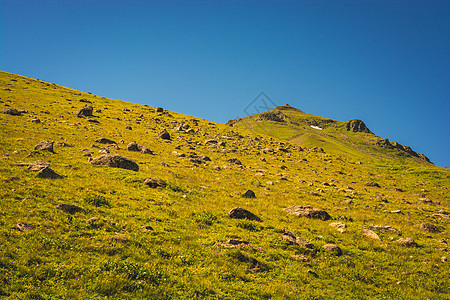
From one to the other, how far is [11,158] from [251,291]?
26.3 m

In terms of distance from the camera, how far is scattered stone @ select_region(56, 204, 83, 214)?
14.1m

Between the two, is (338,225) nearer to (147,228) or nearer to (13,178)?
(147,228)

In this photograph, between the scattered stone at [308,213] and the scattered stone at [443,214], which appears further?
the scattered stone at [443,214]

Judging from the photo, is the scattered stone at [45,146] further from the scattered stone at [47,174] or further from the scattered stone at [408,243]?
the scattered stone at [408,243]

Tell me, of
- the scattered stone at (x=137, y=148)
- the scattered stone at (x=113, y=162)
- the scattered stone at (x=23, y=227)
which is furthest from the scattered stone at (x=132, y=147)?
the scattered stone at (x=23, y=227)

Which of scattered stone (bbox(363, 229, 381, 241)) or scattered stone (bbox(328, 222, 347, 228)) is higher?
scattered stone (bbox(328, 222, 347, 228))

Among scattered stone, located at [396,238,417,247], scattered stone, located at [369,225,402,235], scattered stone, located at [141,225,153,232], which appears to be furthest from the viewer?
scattered stone, located at [369,225,402,235]

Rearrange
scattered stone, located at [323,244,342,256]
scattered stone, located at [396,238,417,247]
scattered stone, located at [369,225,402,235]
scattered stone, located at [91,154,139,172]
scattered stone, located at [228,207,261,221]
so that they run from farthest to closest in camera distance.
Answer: scattered stone, located at [91,154,139,172] < scattered stone, located at [369,225,402,235] < scattered stone, located at [228,207,261,221] < scattered stone, located at [396,238,417,247] < scattered stone, located at [323,244,342,256]

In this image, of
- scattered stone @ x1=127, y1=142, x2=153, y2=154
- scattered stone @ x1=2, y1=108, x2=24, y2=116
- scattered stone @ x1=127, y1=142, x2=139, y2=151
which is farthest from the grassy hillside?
scattered stone @ x1=2, y1=108, x2=24, y2=116

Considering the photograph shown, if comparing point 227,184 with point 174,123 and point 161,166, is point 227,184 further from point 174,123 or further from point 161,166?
point 174,123

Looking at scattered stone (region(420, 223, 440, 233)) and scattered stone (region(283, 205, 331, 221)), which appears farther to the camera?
scattered stone (region(283, 205, 331, 221))

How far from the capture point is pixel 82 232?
1221 cm

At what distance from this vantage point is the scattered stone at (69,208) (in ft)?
46.3

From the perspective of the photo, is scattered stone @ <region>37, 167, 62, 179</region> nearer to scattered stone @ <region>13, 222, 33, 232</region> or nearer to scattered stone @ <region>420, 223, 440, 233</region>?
scattered stone @ <region>13, 222, 33, 232</region>
